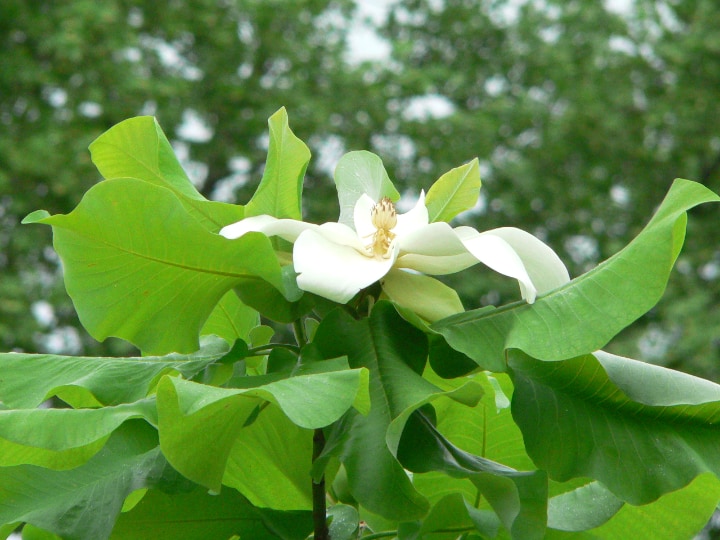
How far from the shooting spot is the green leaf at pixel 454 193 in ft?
2.43

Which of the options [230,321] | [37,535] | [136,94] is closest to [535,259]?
[230,321]

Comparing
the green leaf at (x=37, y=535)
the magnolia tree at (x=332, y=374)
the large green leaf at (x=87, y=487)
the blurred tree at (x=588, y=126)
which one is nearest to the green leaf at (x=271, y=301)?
the magnolia tree at (x=332, y=374)

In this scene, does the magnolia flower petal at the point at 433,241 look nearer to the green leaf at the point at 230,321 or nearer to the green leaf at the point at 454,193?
the green leaf at the point at 454,193

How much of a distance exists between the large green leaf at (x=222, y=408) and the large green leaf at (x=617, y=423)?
133 mm

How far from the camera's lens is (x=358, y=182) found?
782mm

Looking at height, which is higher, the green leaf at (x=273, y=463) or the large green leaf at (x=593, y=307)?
the large green leaf at (x=593, y=307)

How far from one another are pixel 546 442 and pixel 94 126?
5.24 meters

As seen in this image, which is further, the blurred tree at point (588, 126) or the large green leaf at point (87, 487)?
the blurred tree at point (588, 126)

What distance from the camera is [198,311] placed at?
69 centimetres

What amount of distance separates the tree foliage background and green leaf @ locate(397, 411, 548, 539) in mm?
4836

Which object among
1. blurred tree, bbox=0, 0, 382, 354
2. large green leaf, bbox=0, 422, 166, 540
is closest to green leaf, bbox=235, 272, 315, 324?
large green leaf, bbox=0, 422, 166, 540

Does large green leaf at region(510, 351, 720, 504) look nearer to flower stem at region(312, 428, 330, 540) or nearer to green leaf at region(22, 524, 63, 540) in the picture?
flower stem at region(312, 428, 330, 540)

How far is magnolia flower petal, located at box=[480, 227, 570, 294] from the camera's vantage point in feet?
2.23

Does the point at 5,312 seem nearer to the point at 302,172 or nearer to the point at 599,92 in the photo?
the point at 599,92
